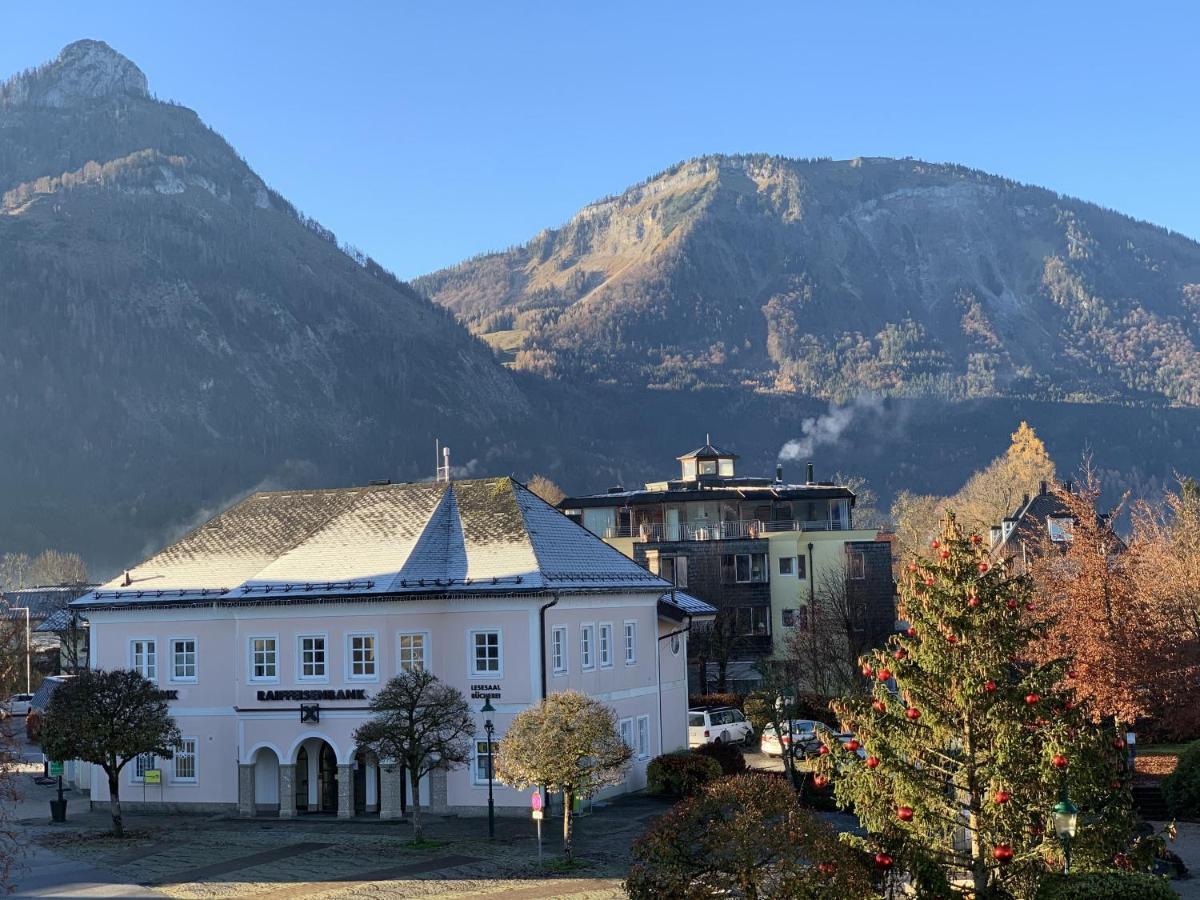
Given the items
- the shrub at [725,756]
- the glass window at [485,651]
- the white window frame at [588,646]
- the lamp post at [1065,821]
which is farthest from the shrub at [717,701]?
the lamp post at [1065,821]

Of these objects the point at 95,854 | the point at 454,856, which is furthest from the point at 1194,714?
the point at 95,854

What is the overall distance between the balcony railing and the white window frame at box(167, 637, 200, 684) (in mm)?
41477

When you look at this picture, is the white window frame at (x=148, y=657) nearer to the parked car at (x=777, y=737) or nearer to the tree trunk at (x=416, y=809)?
the tree trunk at (x=416, y=809)

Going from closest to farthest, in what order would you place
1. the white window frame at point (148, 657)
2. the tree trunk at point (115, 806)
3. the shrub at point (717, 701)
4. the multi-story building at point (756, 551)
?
the tree trunk at point (115, 806) < the white window frame at point (148, 657) < the shrub at point (717, 701) < the multi-story building at point (756, 551)

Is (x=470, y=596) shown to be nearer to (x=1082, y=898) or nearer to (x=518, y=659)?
(x=518, y=659)

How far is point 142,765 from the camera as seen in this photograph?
45.4 metres

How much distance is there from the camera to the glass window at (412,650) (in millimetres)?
41525

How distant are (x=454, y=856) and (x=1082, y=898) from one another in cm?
1848

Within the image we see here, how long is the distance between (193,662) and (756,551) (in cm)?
4240

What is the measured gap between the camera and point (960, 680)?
2156 centimetres

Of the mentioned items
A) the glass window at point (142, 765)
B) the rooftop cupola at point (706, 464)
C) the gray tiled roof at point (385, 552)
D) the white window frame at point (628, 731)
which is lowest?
the glass window at point (142, 765)

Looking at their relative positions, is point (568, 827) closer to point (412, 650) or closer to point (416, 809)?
point (416, 809)

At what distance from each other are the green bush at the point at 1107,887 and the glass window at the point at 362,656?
→ 24.9 meters

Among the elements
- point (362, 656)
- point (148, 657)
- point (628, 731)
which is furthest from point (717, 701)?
point (148, 657)
